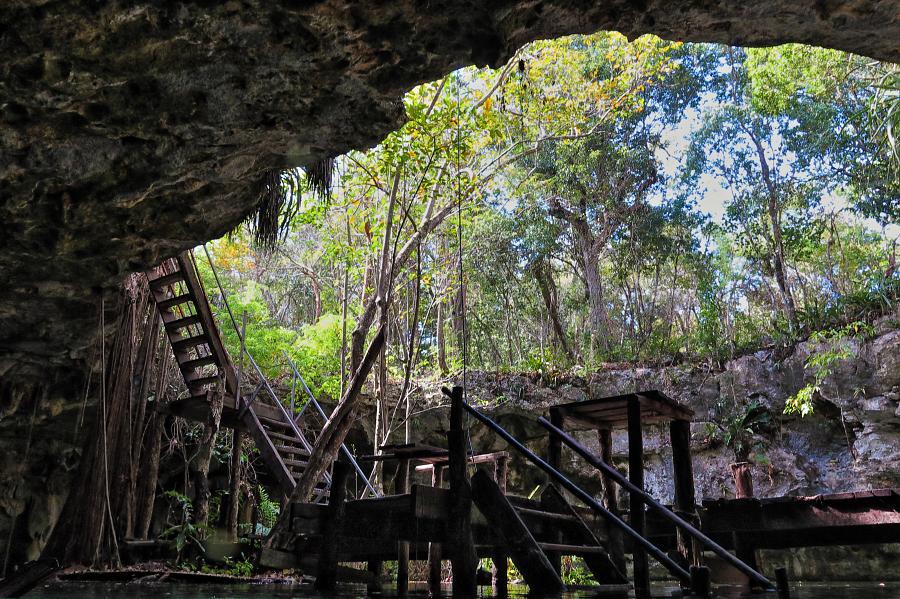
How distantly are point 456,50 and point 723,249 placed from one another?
1869 centimetres

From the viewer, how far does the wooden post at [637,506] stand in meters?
6.46

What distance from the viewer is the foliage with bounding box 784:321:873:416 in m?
12.0

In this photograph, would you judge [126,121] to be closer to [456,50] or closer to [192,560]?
[456,50]

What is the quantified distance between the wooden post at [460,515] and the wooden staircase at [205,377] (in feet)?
13.8

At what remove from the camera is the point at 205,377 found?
385 inches

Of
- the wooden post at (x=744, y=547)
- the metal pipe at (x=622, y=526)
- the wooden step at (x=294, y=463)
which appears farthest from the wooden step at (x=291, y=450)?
the wooden post at (x=744, y=547)

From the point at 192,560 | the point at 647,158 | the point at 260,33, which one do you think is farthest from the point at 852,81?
the point at 192,560

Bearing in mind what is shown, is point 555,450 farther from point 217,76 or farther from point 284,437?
point 217,76

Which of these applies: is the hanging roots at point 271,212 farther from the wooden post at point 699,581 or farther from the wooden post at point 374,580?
the wooden post at point 699,581

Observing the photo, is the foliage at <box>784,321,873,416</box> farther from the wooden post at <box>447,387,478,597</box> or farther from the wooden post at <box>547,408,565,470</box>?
the wooden post at <box>447,387,478,597</box>

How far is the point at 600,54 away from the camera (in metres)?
18.5

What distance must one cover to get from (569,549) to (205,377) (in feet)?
20.6

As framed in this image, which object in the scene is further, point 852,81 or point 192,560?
point 852,81

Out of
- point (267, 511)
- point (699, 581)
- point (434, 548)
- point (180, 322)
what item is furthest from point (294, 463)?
point (699, 581)
